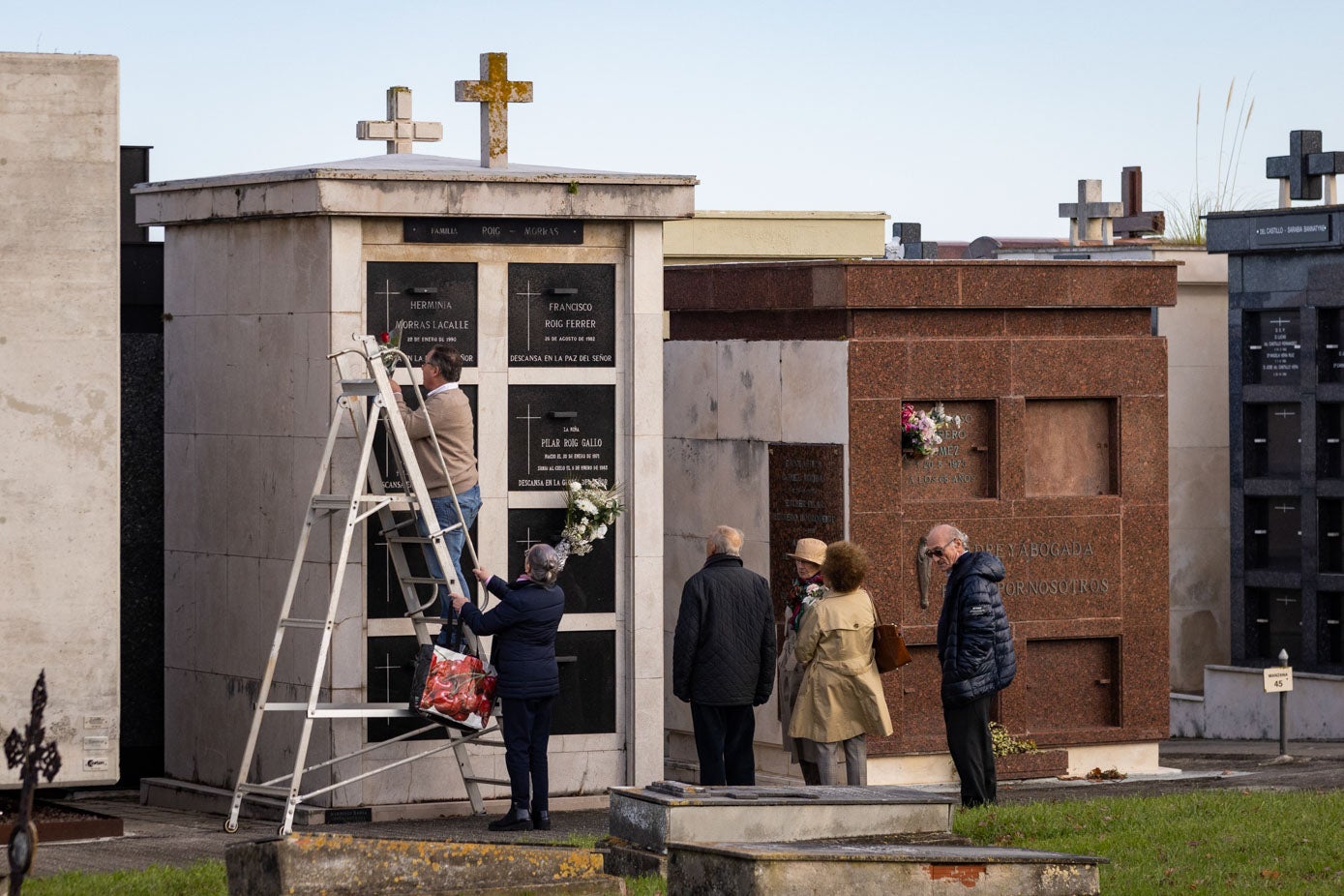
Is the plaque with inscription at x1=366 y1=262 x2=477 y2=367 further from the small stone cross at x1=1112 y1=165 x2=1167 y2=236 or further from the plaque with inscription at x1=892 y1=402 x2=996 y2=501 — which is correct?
the small stone cross at x1=1112 y1=165 x2=1167 y2=236

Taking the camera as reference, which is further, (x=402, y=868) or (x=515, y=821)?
(x=515, y=821)

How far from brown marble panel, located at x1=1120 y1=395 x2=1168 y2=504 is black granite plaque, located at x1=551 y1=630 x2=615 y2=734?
3.62 meters

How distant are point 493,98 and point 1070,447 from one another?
4.08 meters

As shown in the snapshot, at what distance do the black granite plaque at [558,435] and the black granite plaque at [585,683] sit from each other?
813 mm

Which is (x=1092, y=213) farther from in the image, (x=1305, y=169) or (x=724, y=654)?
(x=724, y=654)

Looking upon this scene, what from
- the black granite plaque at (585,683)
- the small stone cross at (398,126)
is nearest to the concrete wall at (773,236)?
the small stone cross at (398,126)

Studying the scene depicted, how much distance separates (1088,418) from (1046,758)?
6.74 ft

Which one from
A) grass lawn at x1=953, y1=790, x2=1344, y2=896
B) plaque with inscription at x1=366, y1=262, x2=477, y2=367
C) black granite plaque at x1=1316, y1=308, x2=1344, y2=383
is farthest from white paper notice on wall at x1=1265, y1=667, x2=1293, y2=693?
plaque with inscription at x1=366, y1=262, x2=477, y2=367

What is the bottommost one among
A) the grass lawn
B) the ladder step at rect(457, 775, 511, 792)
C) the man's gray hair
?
the grass lawn

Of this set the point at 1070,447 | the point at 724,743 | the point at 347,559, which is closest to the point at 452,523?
the point at 347,559

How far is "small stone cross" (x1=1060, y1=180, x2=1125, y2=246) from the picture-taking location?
23.1 metres

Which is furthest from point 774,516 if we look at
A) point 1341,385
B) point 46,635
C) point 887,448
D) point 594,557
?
point 1341,385

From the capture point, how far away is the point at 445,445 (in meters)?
10.6

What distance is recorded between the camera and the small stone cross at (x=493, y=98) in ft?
38.4
